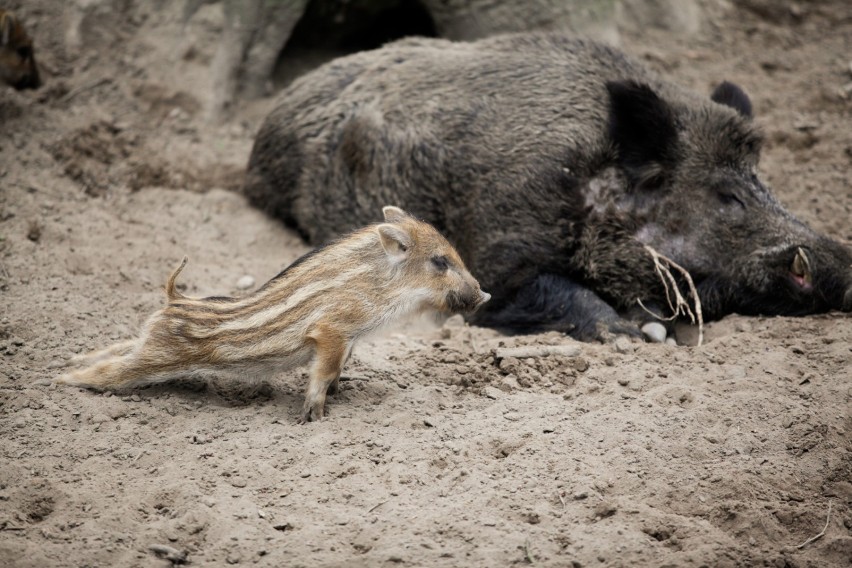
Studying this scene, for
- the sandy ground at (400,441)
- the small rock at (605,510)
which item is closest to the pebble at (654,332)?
the sandy ground at (400,441)

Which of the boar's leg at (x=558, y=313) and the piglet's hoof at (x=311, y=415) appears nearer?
the piglet's hoof at (x=311, y=415)

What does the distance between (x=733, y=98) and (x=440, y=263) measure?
10.4 ft

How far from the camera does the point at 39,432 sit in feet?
13.7

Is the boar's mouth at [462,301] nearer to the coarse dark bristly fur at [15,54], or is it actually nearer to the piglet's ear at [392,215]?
the piglet's ear at [392,215]

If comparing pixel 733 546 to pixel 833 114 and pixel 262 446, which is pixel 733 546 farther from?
pixel 833 114

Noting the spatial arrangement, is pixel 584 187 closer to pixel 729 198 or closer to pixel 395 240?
pixel 729 198

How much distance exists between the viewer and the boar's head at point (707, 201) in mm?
5965

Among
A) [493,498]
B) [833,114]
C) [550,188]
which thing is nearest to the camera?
[493,498]

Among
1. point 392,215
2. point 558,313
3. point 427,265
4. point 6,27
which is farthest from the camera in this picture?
point 6,27

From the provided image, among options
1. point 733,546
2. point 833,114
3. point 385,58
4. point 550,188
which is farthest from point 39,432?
point 833,114

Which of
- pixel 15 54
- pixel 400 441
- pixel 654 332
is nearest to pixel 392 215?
pixel 400 441

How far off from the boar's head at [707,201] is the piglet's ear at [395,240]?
90.0 inches

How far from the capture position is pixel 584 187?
621cm

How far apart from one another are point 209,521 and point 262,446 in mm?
557
